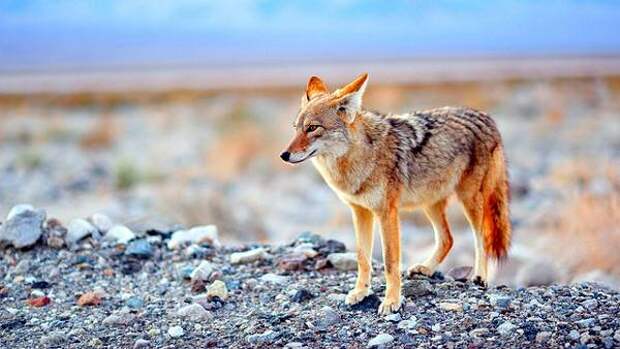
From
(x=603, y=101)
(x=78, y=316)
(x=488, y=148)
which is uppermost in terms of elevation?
(x=488, y=148)

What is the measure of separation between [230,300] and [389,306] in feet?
4.57

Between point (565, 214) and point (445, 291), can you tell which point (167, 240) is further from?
point (565, 214)

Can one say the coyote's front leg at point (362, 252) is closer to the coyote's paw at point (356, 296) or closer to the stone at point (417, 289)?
the coyote's paw at point (356, 296)

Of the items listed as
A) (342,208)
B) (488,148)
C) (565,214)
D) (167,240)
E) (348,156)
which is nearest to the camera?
(348,156)

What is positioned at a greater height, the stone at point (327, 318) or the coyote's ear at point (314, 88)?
the coyote's ear at point (314, 88)

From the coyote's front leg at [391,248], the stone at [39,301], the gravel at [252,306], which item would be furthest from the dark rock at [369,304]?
the stone at [39,301]

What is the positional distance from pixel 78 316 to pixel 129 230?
188cm

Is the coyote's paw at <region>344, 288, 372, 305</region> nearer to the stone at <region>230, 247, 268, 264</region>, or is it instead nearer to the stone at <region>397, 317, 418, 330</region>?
the stone at <region>397, 317, 418, 330</region>

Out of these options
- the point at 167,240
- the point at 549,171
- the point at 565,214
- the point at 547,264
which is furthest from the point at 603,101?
the point at 167,240

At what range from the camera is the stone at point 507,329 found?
22.0 feet

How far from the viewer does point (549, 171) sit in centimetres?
1966

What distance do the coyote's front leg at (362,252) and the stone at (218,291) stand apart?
1056mm

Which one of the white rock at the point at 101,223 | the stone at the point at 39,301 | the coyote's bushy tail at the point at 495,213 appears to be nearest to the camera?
the stone at the point at 39,301

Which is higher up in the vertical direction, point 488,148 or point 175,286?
point 488,148
